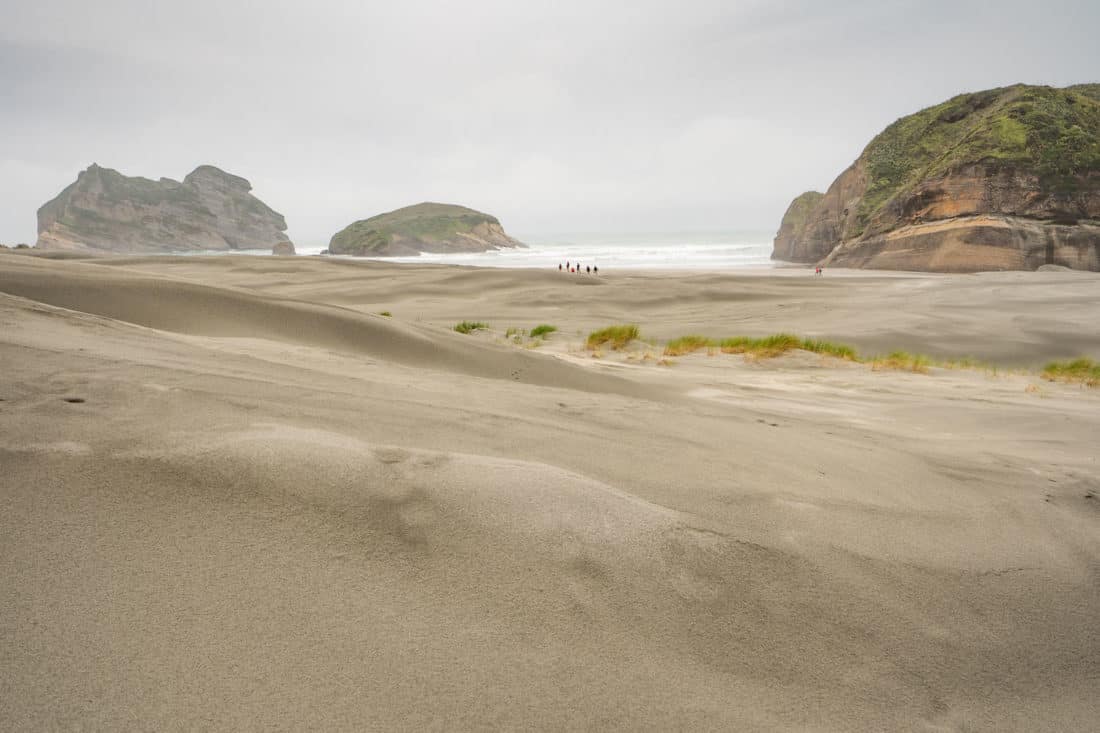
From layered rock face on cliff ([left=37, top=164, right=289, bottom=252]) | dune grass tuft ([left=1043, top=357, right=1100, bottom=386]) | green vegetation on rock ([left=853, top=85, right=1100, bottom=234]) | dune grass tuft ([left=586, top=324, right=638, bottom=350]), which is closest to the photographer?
dune grass tuft ([left=1043, top=357, right=1100, bottom=386])

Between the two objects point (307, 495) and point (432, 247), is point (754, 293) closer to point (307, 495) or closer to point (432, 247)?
point (307, 495)

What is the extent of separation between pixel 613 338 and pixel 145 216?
123 meters

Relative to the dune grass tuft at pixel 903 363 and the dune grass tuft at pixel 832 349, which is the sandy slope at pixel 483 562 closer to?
the dune grass tuft at pixel 903 363

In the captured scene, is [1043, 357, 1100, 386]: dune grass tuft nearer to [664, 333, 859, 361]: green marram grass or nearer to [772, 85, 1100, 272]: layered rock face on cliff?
[664, 333, 859, 361]: green marram grass

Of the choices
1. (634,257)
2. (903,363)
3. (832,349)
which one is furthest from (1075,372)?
(634,257)

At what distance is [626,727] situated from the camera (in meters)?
1.21

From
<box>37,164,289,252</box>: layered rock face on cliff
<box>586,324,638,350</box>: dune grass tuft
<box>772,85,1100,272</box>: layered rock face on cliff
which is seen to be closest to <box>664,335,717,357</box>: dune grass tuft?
<box>586,324,638,350</box>: dune grass tuft

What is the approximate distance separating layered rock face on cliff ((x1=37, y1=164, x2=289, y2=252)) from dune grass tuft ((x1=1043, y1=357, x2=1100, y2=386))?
398 ft

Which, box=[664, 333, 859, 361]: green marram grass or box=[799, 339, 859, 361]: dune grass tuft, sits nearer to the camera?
Answer: box=[664, 333, 859, 361]: green marram grass

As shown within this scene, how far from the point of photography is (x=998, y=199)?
3241 cm

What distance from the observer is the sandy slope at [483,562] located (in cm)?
120

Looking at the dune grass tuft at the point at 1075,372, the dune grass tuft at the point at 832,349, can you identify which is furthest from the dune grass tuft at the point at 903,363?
the dune grass tuft at the point at 1075,372

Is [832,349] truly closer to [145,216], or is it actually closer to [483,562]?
[483,562]

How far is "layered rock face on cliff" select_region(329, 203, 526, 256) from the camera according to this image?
3061 inches
